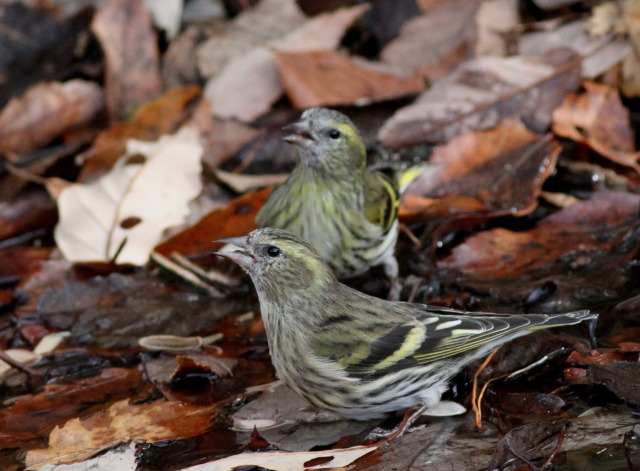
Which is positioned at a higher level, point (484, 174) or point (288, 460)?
point (484, 174)

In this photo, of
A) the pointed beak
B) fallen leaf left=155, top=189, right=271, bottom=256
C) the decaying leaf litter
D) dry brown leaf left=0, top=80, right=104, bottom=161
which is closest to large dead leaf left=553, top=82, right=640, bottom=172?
the decaying leaf litter

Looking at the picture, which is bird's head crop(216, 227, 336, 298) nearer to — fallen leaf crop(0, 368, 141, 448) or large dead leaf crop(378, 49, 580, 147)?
fallen leaf crop(0, 368, 141, 448)

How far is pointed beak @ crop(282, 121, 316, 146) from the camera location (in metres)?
4.62

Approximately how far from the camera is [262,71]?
6379mm

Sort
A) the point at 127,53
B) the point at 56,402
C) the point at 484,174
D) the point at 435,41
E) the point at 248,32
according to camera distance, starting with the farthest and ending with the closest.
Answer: the point at 248,32, the point at 127,53, the point at 435,41, the point at 484,174, the point at 56,402

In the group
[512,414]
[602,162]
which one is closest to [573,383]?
[512,414]

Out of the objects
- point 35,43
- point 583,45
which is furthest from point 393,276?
point 35,43

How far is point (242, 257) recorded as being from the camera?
12.7 ft

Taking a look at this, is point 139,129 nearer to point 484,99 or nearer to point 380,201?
point 380,201

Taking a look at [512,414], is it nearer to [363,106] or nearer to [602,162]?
[602,162]

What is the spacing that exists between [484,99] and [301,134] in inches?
61.4

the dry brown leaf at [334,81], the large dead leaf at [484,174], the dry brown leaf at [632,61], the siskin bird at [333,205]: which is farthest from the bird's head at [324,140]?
the dry brown leaf at [632,61]

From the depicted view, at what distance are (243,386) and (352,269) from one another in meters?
0.99

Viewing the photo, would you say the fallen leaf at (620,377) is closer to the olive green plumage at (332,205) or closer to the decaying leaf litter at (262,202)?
the decaying leaf litter at (262,202)
